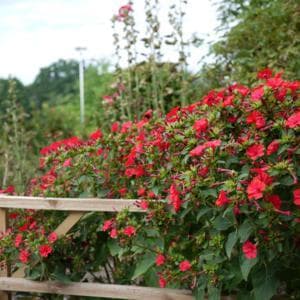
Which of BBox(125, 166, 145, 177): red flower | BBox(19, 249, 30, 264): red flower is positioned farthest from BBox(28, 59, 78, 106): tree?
BBox(125, 166, 145, 177): red flower

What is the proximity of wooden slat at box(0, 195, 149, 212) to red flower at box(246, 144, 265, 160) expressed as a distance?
0.69 m

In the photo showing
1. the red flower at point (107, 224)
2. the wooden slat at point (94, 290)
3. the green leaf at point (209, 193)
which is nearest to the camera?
the green leaf at point (209, 193)

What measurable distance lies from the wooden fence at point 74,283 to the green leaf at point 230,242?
588 millimetres

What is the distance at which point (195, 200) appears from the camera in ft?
8.39

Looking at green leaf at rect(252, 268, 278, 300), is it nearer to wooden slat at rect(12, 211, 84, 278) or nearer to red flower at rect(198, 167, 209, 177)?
red flower at rect(198, 167, 209, 177)

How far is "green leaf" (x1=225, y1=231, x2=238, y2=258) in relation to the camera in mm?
2438

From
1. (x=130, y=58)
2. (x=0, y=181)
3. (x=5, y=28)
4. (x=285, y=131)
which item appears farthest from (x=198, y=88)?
(x=5, y=28)

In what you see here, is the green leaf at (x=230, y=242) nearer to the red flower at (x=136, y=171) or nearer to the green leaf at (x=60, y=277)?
the red flower at (x=136, y=171)

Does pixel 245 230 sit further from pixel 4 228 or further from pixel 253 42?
pixel 253 42

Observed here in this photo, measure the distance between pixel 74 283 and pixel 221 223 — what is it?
1115 mm

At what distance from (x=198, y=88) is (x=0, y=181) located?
1.89 meters

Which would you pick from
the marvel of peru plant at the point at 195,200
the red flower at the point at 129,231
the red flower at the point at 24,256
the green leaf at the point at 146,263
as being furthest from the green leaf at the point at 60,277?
the red flower at the point at 129,231

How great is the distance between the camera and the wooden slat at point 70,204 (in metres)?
3.03

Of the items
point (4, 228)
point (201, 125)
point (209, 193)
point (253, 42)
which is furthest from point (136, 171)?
point (253, 42)
